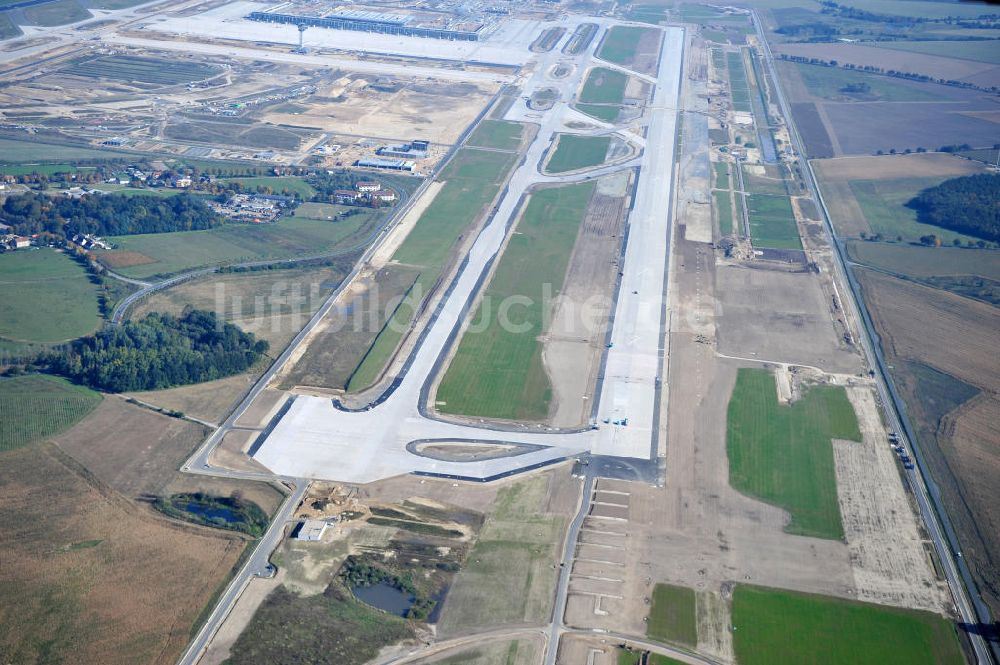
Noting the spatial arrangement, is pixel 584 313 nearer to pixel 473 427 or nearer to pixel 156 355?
pixel 473 427

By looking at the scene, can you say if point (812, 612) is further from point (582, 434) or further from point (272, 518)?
point (272, 518)

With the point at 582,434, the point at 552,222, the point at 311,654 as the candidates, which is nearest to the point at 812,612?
the point at 582,434

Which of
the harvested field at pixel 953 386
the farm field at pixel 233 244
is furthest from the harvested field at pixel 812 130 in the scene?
the farm field at pixel 233 244

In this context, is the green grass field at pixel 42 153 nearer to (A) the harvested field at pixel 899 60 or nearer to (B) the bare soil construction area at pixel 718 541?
(B) the bare soil construction area at pixel 718 541

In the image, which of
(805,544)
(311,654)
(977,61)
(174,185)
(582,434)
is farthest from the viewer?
(977,61)

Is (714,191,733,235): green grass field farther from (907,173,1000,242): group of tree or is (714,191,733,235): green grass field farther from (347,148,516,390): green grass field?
(347,148,516,390): green grass field
